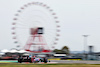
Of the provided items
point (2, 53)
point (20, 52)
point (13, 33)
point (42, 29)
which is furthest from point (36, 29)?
point (2, 53)

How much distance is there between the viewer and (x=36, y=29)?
56.3m

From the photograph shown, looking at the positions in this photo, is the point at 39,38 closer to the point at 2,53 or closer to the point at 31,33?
the point at 31,33

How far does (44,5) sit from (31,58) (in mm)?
26512

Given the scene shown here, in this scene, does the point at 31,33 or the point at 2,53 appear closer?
the point at 31,33

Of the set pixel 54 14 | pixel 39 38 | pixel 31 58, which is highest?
pixel 54 14

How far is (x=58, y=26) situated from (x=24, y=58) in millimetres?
24285

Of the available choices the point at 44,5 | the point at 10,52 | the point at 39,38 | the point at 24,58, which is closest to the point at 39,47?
the point at 39,38

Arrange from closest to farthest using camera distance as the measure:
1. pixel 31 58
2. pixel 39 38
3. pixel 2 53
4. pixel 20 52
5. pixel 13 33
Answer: pixel 31 58
pixel 39 38
pixel 13 33
pixel 20 52
pixel 2 53

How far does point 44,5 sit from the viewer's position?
60969mm

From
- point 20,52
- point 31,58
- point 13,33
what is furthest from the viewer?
point 20,52

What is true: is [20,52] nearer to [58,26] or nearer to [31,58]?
[58,26]

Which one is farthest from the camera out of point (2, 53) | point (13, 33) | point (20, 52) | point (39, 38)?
point (2, 53)

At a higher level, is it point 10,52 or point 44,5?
point 44,5

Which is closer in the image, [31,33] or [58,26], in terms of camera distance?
[31,33]
